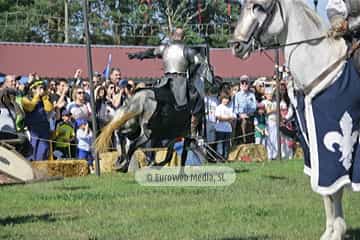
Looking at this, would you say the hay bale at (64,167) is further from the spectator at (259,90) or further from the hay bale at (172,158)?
the spectator at (259,90)

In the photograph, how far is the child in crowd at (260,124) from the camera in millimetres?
17406

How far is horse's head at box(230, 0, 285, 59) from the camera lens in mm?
6250

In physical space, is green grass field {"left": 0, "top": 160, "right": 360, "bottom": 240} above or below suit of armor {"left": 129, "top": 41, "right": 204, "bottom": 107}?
below

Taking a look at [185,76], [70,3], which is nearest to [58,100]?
[185,76]

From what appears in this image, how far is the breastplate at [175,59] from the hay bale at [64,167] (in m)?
2.38

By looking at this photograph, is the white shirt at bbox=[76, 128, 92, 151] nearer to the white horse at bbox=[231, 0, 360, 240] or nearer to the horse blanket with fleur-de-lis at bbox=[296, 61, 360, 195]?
the white horse at bbox=[231, 0, 360, 240]

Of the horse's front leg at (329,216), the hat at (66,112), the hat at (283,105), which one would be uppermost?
the hat at (283,105)

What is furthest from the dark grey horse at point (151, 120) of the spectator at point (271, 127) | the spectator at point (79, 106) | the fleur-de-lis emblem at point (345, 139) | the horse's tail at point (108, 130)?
the fleur-de-lis emblem at point (345, 139)

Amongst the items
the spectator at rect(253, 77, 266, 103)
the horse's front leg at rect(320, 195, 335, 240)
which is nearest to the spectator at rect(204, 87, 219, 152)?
the spectator at rect(253, 77, 266, 103)

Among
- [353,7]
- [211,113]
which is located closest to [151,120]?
[211,113]

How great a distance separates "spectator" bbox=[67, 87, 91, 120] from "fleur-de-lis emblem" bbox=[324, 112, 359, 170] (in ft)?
29.7

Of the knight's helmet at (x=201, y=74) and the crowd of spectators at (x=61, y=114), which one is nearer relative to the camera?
the knight's helmet at (x=201, y=74)

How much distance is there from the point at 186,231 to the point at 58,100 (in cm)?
827

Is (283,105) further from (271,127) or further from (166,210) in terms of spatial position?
(166,210)
